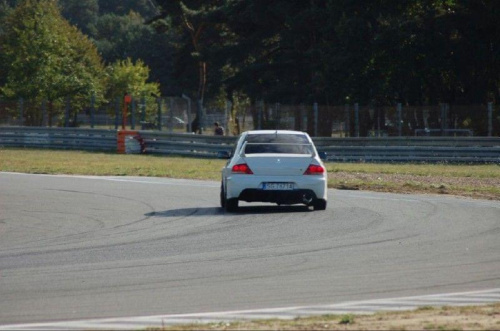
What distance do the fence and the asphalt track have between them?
64.2ft

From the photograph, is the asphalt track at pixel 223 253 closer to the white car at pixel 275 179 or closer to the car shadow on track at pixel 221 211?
the car shadow on track at pixel 221 211

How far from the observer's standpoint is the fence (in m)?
41.5

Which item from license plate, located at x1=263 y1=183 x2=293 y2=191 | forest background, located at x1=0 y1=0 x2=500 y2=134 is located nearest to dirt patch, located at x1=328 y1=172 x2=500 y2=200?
license plate, located at x1=263 y1=183 x2=293 y2=191

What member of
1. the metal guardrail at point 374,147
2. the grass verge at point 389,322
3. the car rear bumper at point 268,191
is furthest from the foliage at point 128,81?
the grass verge at point 389,322

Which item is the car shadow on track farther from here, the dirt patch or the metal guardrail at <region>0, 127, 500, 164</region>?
the metal guardrail at <region>0, 127, 500, 164</region>

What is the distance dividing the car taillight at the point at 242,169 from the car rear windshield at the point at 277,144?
0.56 meters

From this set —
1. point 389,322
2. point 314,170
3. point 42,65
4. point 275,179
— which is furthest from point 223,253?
point 42,65

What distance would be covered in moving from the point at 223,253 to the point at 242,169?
18.1 ft

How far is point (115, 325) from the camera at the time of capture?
8617 millimetres

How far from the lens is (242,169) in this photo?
61.9ft

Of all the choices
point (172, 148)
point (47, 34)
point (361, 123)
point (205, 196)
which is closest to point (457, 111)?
point (361, 123)

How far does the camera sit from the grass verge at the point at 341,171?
25.4 metres

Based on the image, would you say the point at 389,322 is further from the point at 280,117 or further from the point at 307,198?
the point at 280,117

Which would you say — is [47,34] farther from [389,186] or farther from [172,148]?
[389,186]
